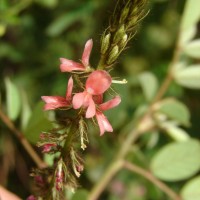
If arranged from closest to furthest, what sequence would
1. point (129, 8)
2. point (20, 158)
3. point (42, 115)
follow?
1. point (129, 8)
2. point (42, 115)
3. point (20, 158)

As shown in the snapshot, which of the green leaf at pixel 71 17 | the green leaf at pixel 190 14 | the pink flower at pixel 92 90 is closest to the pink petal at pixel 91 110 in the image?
the pink flower at pixel 92 90

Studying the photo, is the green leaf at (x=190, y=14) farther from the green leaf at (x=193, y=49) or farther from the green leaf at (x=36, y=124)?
the green leaf at (x=36, y=124)

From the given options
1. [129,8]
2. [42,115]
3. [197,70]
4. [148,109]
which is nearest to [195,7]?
[197,70]

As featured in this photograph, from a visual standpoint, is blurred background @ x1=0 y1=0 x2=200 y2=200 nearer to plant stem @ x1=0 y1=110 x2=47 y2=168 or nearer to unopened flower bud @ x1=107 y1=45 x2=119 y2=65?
plant stem @ x1=0 y1=110 x2=47 y2=168

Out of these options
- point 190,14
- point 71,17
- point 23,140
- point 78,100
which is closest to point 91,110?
point 78,100

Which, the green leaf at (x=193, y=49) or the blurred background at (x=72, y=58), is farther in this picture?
the blurred background at (x=72, y=58)

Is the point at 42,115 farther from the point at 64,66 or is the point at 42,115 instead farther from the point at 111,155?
the point at 111,155
